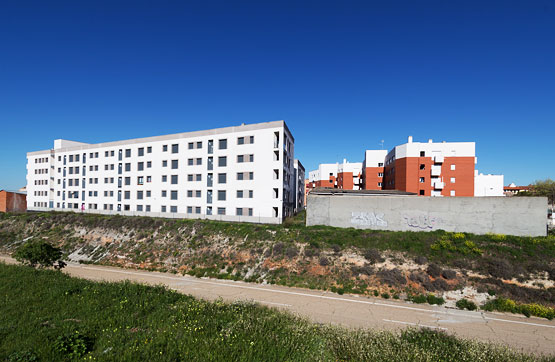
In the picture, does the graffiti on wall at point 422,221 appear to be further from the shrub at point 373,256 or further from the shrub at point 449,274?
the shrub at point 449,274

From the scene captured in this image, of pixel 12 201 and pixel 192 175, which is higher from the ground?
pixel 192 175

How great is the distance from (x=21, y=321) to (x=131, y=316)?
3917 mm

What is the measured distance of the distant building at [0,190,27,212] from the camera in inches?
2163

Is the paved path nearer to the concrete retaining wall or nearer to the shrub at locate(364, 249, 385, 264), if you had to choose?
the shrub at locate(364, 249, 385, 264)

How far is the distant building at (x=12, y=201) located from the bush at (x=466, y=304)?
277ft

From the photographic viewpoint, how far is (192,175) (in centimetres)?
4031

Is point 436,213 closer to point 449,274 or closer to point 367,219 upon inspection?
point 367,219

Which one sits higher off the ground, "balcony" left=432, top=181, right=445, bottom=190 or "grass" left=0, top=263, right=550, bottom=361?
"balcony" left=432, top=181, right=445, bottom=190

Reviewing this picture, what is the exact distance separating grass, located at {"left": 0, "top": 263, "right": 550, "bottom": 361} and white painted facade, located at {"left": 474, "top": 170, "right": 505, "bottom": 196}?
74.1 m

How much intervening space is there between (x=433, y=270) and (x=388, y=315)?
23.8ft

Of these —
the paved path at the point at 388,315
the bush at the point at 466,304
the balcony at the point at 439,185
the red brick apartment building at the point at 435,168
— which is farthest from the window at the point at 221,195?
the balcony at the point at 439,185

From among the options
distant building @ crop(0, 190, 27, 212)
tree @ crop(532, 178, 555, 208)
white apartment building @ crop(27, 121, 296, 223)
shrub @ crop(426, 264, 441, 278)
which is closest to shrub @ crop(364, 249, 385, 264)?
shrub @ crop(426, 264, 441, 278)

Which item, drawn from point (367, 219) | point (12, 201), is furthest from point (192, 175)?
point (12, 201)

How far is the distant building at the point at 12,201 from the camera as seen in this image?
54.9 meters
